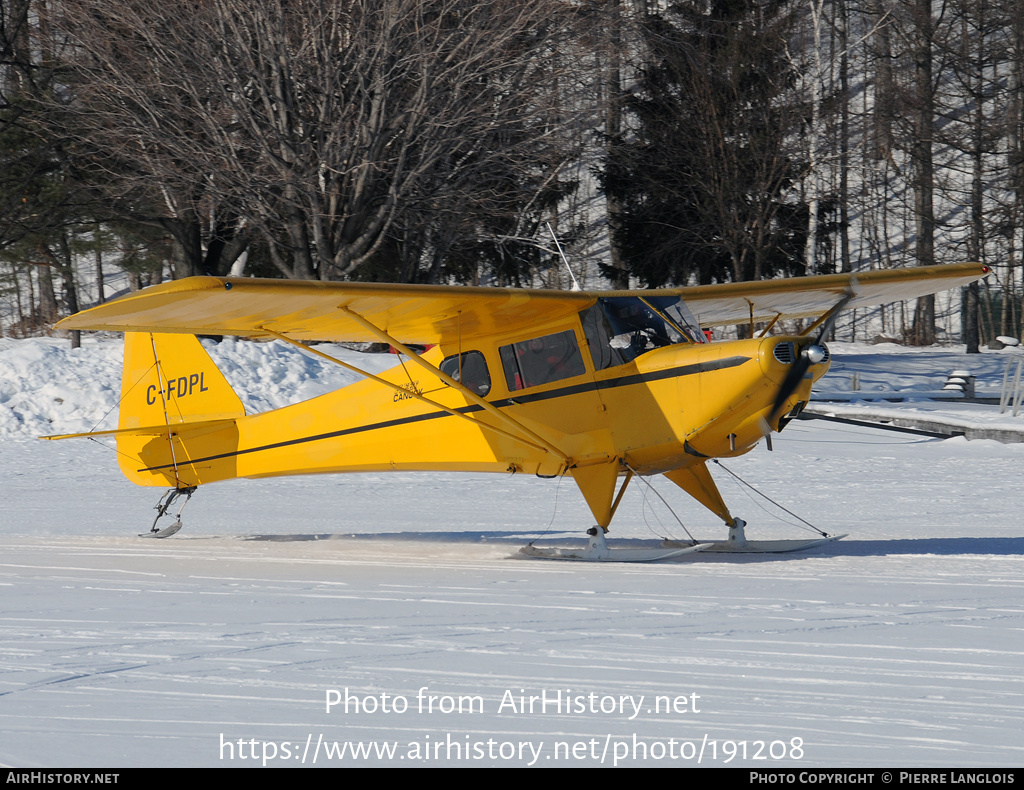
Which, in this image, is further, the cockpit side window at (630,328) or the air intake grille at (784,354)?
the cockpit side window at (630,328)

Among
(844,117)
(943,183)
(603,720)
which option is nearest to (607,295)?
(603,720)

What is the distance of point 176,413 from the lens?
1094 centimetres

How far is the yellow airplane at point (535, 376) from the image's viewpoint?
24.2 ft

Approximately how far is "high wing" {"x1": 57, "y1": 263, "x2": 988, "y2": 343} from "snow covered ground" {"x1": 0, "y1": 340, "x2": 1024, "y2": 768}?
1999 millimetres

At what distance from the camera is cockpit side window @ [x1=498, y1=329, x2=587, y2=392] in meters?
8.36

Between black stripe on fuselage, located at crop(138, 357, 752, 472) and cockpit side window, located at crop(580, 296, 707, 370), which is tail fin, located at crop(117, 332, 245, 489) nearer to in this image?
black stripe on fuselage, located at crop(138, 357, 752, 472)

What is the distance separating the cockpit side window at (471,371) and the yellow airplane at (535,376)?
0.8 inches

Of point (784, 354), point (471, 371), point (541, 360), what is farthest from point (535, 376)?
point (784, 354)

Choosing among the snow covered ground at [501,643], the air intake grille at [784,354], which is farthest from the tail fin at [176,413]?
the air intake grille at [784,354]

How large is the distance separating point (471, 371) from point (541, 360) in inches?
30.2

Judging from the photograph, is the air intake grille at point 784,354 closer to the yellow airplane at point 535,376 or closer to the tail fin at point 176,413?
the yellow airplane at point 535,376

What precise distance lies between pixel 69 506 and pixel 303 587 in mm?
6772

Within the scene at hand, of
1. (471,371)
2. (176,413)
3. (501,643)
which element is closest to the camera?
(501,643)

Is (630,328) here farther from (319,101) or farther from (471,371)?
(319,101)
